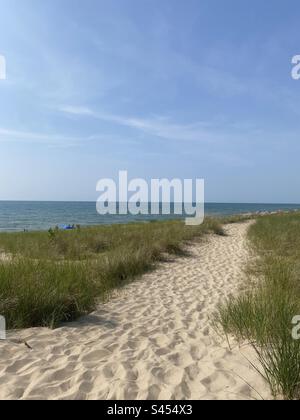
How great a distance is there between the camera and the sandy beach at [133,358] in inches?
109

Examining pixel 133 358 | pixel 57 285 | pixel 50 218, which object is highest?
pixel 57 285

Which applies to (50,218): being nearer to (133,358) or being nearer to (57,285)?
(57,285)

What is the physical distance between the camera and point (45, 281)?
5.05 m

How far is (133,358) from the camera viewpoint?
3.48m

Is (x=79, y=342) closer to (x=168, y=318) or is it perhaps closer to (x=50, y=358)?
(x=50, y=358)

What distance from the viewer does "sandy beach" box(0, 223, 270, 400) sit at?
2771 mm

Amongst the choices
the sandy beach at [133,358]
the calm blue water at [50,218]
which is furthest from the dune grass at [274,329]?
the calm blue water at [50,218]

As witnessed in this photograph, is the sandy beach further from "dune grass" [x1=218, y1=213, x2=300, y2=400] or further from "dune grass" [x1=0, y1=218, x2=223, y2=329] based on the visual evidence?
"dune grass" [x1=0, y1=218, x2=223, y2=329]

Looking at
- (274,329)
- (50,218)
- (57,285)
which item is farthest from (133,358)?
(50,218)

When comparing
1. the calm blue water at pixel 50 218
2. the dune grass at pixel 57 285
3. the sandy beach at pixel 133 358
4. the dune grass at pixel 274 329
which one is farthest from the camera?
the calm blue water at pixel 50 218

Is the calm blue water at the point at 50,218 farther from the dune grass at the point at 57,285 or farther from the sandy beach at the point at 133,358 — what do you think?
the sandy beach at the point at 133,358

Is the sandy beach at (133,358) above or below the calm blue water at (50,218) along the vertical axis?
above
